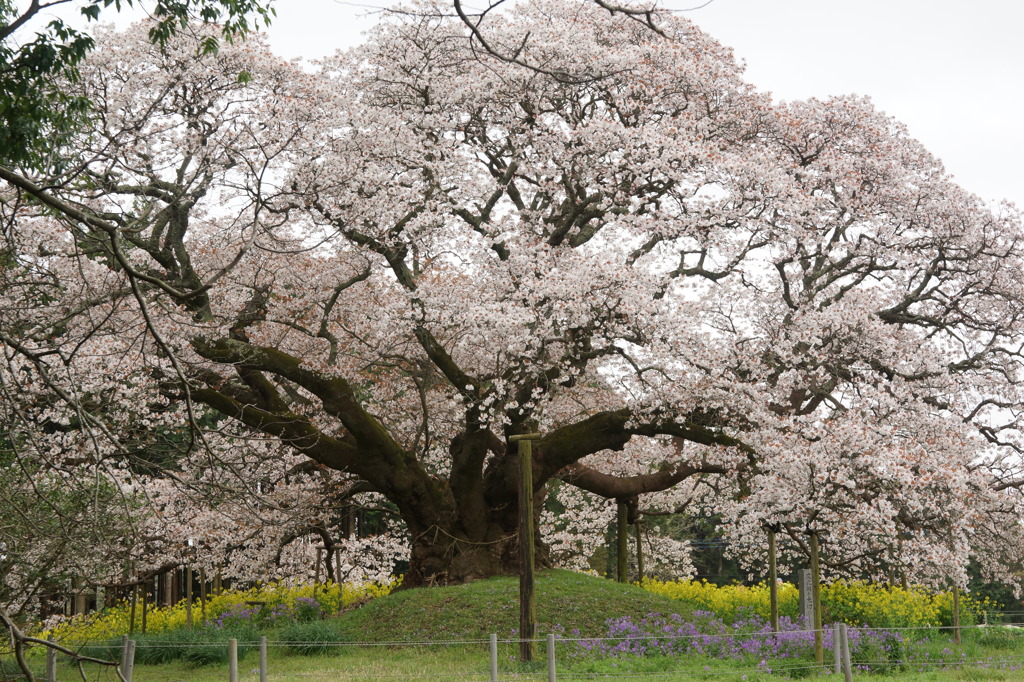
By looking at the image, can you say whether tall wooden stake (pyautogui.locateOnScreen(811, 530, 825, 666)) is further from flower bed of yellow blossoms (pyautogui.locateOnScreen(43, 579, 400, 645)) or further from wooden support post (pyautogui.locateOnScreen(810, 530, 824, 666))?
flower bed of yellow blossoms (pyautogui.locateOnScreen(43, 579, 400, 645))

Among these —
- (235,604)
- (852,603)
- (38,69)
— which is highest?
(38,69)

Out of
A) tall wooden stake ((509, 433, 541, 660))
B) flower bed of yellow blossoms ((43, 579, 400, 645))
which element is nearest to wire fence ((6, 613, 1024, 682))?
tall wooden stake ((509, 433, 541, 660))

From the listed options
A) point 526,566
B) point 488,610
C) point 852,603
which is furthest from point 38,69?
point 852,603

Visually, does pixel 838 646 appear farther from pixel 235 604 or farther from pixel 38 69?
pixel 235 604

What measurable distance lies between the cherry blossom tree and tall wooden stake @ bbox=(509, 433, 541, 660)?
2393 millimetres

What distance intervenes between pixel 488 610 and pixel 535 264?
5906 mm

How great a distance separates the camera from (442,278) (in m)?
17.2

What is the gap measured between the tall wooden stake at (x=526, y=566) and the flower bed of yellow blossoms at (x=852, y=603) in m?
5.40

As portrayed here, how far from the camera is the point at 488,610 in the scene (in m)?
15.9

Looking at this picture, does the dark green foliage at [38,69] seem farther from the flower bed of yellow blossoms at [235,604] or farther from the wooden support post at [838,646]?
the flower bed of yellow blossoms at [235,604]

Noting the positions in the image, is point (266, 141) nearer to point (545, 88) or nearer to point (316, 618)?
point (545, 88)

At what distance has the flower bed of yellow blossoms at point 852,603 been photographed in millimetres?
15305

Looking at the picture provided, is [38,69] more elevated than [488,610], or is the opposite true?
[38,69]

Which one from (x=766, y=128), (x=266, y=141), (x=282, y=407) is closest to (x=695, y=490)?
(x=766, y=128)
